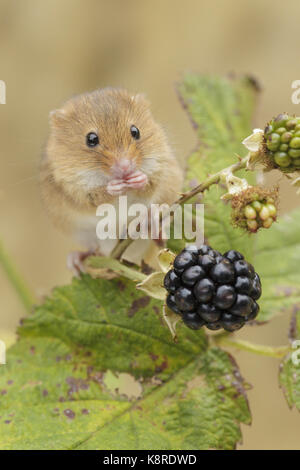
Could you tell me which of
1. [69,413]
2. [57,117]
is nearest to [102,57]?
[57,117]

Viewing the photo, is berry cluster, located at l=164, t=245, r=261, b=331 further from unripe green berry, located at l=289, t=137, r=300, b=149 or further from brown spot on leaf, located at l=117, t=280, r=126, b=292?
brown spot on leaf, located at l=117, t=280, r=126, b=292

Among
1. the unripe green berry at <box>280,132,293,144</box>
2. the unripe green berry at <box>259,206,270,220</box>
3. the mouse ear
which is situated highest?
the mouse ear

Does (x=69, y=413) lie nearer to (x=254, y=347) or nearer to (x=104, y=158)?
(x=254, y=347)

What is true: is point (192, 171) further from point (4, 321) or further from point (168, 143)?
point (4, 321)

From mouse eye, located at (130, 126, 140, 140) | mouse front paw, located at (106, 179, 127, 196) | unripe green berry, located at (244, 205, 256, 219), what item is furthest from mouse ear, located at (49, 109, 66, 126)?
unripe green berry, located at (244, 205, 256, 219)
